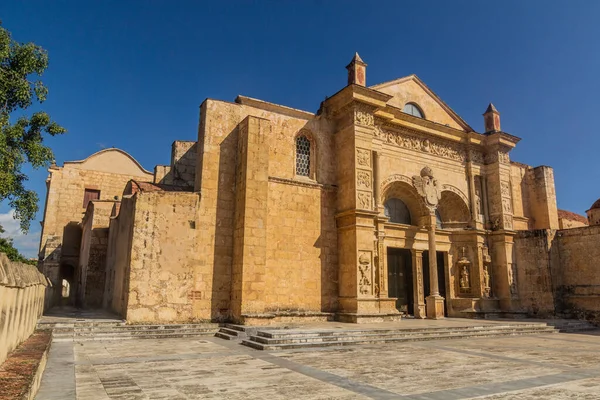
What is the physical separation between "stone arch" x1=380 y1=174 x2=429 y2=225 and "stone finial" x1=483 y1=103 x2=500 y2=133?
5866 millimetres

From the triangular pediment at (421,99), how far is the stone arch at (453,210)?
11.1 feet

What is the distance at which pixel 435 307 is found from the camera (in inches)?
643

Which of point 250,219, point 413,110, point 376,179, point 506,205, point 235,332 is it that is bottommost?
point 235,332

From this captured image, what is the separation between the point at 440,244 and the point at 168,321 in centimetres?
1191

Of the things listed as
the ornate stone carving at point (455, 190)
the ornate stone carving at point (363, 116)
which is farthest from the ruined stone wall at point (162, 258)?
the ornate stone carving at point (455, 190)

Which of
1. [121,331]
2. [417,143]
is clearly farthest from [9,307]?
[417,143]

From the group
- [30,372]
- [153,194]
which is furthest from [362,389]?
[153,194]

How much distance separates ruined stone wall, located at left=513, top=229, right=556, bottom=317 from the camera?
A: 57.8 ft

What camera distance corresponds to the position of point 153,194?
12.8m

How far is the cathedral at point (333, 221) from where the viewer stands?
12938 millimetres

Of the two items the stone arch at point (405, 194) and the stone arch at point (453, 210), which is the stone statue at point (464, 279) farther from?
the stone arch at point (405, 194)

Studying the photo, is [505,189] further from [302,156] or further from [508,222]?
[302,156]

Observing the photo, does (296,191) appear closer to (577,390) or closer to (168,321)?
(168,321)

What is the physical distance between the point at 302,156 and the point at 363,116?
9.04ft
